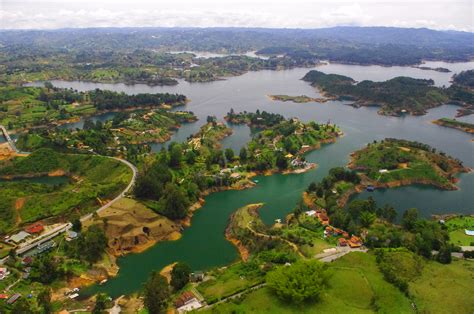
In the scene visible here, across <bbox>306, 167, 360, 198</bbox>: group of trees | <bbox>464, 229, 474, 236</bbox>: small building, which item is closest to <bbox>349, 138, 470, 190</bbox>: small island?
<bbox>306, 167, 360, 198</bbox>: group of trees

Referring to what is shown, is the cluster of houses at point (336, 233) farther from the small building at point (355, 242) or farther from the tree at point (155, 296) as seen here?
the tree at point (155, 296)

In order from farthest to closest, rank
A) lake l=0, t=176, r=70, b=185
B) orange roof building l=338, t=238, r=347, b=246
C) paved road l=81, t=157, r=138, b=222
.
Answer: lake l=0, t=176, r=70, b=185
paved road l=81, t=157, r=138, b=222
orange roof building l=338, t=238, r=347, b=246

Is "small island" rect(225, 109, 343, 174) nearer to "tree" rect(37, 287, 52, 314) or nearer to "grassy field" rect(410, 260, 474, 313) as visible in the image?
"grassy field" rect(410, 260, 474, 313)

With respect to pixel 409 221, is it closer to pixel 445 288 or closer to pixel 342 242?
pixel 342 242

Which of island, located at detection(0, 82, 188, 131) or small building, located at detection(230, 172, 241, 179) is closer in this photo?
small building, located at detection(230, 172, 241, 179)

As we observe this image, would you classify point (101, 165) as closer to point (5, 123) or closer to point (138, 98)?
point (5, 123)

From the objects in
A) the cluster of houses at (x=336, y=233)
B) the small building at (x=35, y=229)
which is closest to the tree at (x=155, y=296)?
the small building at (x=35, y=229)
